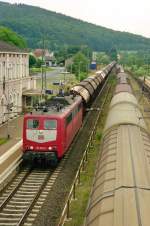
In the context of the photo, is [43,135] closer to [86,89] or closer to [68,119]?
[68,119]

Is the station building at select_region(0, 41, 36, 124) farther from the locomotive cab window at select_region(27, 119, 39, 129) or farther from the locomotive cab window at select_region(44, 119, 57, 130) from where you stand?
the locomotive cab window at select_region(44, 119, 57, 130)

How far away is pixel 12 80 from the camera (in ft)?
142

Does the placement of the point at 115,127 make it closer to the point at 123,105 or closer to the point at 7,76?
the point at 123,105

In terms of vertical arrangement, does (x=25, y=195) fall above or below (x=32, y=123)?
below

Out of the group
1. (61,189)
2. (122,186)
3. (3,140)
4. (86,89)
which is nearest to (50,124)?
(61,189)

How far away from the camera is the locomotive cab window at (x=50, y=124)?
24312mm

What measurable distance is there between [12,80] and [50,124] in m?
20.0

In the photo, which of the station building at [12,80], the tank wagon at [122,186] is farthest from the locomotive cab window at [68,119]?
the station building at [12,80]

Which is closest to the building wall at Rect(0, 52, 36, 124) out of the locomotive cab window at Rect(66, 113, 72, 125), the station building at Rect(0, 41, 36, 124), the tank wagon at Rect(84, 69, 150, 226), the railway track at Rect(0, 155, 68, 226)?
the station building at Rect(0, 41, 36, 124)

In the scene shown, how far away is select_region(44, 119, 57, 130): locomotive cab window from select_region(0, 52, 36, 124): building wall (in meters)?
11.4

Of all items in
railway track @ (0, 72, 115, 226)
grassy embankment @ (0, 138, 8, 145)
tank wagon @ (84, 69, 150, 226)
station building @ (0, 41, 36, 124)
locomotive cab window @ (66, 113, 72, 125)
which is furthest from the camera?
station building @ (0, 41, 36, 124)

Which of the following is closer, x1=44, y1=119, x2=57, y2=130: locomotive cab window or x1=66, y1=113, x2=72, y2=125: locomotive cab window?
x1=44, y1=119, x2=57, y2=130: locomotive cab window

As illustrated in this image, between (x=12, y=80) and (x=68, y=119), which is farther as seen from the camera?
(x=12, y=80)

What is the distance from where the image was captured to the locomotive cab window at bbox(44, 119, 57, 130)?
79.8 feet
